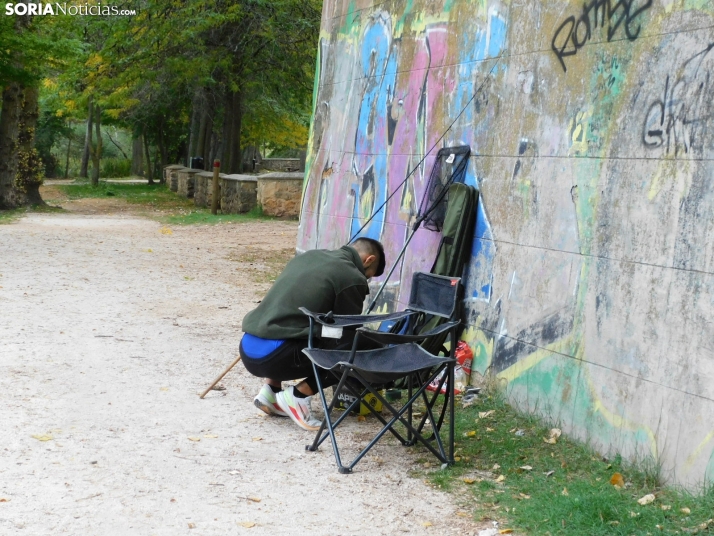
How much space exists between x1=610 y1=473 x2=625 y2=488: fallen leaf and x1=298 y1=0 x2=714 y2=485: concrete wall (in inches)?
6.6

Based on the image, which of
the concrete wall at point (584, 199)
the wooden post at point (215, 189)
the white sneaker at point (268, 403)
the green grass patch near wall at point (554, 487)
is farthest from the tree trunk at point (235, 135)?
the green grass patch near wall at point (554, 487)

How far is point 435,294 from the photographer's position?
18.2 feet

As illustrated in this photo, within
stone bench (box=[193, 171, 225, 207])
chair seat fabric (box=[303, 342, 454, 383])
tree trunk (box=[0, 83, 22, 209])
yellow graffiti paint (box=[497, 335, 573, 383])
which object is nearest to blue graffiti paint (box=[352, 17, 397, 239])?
yellow graffiti paint (box=[497, 335, 573, 383])

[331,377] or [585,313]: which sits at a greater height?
[585,313]

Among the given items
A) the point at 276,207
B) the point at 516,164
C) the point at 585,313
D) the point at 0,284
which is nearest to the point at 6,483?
the point at 585,313

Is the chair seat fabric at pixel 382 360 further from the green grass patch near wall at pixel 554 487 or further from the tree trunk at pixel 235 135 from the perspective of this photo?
the tree trunk at pixel 235 135

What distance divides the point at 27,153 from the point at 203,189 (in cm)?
472

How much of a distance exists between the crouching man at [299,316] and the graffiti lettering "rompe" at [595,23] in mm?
1742

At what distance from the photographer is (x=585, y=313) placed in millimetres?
4871

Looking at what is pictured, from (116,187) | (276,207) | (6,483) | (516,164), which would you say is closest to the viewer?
(6,483)

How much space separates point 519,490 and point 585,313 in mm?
1114

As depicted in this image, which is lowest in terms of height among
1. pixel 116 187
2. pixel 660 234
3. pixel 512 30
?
pixel 116 187

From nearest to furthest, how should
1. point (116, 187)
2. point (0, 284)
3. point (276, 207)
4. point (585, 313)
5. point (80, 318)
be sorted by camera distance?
point (585, 313), point (80, 318), point (0, 284), point (276, 207), point (116, 187)

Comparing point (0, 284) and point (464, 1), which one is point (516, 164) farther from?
point (0, 284)
